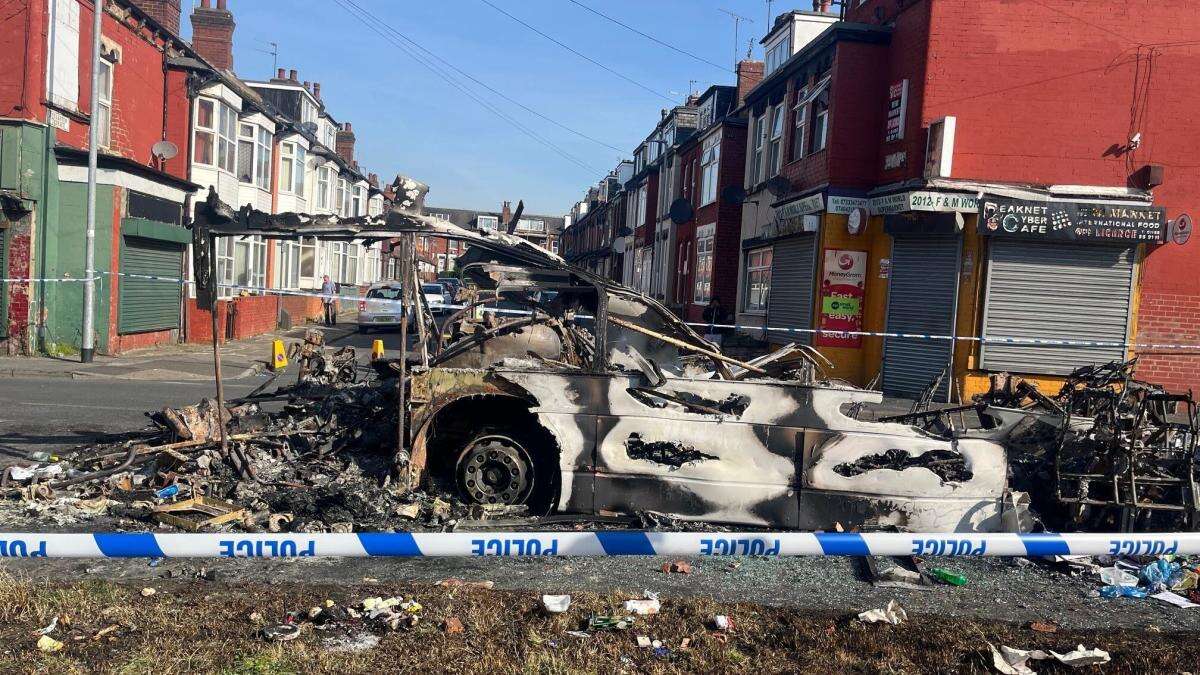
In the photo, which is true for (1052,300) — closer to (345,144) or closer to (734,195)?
(734,195)

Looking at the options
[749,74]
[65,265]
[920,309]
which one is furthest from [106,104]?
[749,74]

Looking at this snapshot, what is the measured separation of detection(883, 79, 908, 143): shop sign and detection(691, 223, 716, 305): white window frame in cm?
972

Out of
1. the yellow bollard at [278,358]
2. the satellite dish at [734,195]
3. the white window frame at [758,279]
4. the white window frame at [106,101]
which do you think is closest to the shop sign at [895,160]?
the white window frame at [758,279]

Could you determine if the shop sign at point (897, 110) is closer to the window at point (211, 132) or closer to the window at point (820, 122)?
the window at point (820, 122)

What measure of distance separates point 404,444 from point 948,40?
12085 mm

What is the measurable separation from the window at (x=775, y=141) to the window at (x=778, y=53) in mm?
4060

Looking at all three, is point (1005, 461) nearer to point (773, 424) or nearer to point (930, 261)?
point (773, 424)

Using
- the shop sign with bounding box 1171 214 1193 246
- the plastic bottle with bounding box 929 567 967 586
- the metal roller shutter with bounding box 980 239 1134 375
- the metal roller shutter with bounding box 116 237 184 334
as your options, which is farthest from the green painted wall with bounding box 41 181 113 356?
the shop sign with bounding box 1171 214 1193 246

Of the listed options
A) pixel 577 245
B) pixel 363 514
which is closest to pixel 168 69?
pixel 363 514

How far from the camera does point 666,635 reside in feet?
13.9

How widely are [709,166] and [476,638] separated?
24.1m

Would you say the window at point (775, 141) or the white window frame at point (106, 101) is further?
the window at point (775, 141)

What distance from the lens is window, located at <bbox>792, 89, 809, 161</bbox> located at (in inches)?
714

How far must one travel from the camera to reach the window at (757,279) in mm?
20266
